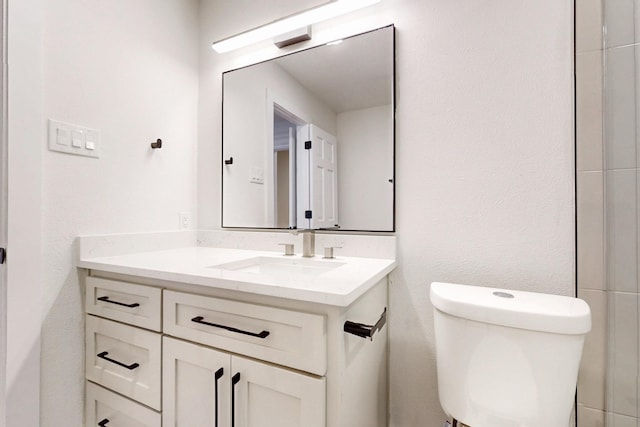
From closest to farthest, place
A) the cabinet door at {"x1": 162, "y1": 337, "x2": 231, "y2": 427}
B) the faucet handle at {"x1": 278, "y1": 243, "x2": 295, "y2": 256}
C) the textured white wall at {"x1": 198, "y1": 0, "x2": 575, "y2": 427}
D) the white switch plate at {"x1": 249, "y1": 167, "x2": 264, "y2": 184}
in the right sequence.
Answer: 1. the cabinet door at {"x1": 162, "y1": 337, "x2": 231, "y2": 427}
2. the textured white wall at {"x1": 198, "y1": 0, "x2": 575, "y2": 427}
3. the faucet handle at {"x1": 278, "y1": 243, "x2": 295, "y2": 256}
4. the white switch plate at {"x1": 249, "y1": 167, "x2": 264, "y2": 184}

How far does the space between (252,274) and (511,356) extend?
28.0 inches

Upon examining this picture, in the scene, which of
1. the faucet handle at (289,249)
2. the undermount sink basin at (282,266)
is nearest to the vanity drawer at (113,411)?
the undermount sink basin at (282,266)

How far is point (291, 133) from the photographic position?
1.35 m

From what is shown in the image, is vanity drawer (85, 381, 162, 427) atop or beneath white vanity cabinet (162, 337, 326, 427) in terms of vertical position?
beneath

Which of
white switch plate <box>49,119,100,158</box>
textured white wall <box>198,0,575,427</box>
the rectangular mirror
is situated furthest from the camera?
the rectangular mirror

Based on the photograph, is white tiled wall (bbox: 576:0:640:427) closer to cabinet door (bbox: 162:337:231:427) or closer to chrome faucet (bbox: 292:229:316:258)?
chrome faucet (bbox: 292:229:316:258)

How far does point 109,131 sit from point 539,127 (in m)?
1.58

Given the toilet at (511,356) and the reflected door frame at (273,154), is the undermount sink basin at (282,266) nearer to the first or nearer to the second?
the reflected door frame at (273,154)

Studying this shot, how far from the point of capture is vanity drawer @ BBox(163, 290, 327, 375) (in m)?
0.73

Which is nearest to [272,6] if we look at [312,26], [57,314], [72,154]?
[312,26]

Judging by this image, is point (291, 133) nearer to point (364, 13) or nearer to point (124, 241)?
point (364, 13)

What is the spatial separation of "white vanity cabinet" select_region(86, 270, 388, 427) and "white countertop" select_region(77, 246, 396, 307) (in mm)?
47

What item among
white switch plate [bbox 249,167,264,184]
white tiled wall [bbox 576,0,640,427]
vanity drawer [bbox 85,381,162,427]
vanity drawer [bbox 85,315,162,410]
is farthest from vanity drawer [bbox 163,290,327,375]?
white tiled wall [bbox 576,0,640,427]

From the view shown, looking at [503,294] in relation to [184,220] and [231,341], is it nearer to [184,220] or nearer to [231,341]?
[231,341]
